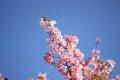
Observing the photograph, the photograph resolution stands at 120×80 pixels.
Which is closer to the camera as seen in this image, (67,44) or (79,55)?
(79,55)

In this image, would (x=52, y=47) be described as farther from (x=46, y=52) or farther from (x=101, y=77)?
(x=101, y=77)

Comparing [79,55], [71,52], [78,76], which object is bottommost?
[78,76]

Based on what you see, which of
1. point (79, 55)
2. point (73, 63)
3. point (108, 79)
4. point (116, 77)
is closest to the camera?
point (79, 55)

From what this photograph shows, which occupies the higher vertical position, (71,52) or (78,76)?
(71,52)

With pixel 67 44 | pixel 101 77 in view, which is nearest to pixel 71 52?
pixel 67 44

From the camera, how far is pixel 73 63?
22.9 feet

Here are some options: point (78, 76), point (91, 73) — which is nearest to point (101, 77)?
point (91, 73)

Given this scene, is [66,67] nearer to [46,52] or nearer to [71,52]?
[71,52]

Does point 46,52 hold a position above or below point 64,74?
above

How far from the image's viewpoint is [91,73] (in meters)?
8.39

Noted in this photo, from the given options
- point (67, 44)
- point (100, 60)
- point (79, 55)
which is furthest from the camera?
point (100, 60)

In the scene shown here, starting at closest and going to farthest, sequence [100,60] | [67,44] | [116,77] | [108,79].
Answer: [67,44], [100,60], [108,79], [116,77]

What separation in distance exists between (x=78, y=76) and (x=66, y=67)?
82 centimetres

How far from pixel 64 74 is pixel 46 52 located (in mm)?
1368
